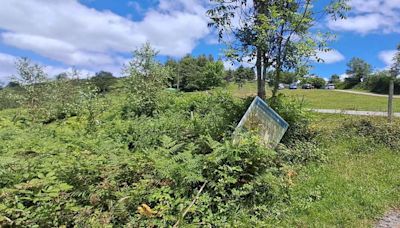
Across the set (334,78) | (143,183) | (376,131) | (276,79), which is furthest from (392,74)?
(334,78)

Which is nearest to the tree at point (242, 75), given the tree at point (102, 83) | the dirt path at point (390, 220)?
the dirt path at point (390, 220)

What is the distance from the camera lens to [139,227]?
333cm

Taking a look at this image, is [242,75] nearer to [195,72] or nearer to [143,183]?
[143,183]

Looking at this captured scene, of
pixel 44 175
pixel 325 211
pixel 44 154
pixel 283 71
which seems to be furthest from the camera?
pixel 283 71

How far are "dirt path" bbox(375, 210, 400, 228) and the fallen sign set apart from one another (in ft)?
6.66

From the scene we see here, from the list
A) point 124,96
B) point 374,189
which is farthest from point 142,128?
point 124,96

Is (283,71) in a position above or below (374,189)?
above

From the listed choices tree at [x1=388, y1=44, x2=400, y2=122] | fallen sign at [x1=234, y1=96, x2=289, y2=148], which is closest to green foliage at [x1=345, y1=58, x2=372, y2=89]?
tree at [x1=388, y1=44, x2=400, y2=122]

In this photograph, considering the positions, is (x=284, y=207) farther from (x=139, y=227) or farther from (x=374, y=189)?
(x=139, y=227)

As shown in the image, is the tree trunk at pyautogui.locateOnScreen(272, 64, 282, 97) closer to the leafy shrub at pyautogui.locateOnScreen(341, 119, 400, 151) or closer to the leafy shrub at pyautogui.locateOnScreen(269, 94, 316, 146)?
the leafy shrub at pyautogui.locateOnScreen(269, 94, 316, 146)

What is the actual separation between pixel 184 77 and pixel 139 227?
200 ft

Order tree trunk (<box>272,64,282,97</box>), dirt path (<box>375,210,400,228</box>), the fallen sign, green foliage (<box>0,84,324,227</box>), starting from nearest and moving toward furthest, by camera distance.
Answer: green foliage (<box>0,84,324,227</box>) < dirt path (<box>375,210,400,228</box>) < the fallen sign < tree trunk (<box>272,64,282,97</box>)

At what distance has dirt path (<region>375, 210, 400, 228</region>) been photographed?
154 inches

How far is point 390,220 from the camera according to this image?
404cm
